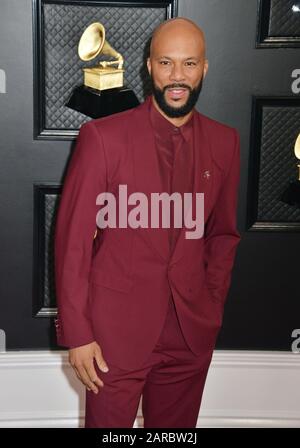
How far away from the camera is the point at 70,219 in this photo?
1.73m

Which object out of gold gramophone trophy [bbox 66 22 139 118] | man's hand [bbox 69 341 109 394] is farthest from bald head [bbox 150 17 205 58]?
man's hand [bbox 69 341 109 394]

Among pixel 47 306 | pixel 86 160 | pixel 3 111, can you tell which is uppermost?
pixel 3 111

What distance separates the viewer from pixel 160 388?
6.50 ft

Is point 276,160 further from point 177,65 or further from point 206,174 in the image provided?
point 177,65

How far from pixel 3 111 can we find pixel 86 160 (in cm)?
77

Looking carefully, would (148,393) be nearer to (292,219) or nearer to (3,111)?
(292,219)

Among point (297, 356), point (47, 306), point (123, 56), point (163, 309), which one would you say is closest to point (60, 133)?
point (123, 56)

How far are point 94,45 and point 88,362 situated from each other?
1.13m

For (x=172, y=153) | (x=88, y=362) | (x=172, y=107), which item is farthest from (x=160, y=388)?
(x=172, y=107)

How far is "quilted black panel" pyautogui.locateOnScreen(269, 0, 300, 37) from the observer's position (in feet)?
7.59

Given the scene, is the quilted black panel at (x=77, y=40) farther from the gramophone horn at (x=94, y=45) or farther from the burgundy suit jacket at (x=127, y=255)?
the burgundy suit jacket at (x=127, y=255)

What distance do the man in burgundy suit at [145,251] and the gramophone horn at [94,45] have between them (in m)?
0.52

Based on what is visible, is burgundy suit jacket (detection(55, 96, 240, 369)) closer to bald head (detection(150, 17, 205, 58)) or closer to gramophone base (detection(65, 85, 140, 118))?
bald head (detection(150, 17, 205, 58))

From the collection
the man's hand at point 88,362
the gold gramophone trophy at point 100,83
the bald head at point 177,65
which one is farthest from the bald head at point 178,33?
the man's hand at point 88,362
